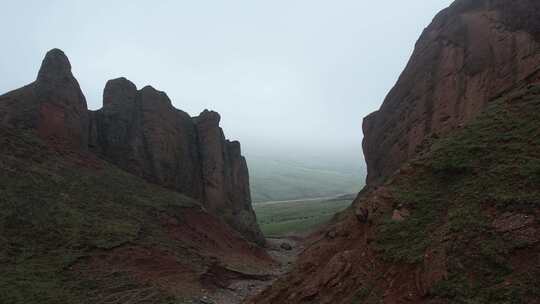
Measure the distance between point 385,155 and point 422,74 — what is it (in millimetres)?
9980

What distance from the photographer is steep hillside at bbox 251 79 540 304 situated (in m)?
9.82

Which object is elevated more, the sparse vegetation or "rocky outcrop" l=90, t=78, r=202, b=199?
"rocky outcrop" l=90, t=78, r=202, b=199

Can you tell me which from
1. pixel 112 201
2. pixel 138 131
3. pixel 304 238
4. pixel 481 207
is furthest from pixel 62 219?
pixel 304 238

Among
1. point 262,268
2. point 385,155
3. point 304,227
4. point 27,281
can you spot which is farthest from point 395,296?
point 304,227

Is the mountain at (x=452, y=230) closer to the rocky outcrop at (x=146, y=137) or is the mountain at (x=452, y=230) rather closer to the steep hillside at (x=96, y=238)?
the steep hillside at (x=96, y=238)

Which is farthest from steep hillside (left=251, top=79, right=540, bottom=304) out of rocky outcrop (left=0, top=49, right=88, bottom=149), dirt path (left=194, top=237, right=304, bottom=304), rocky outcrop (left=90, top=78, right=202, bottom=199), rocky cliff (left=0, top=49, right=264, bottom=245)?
rocky outcrop (left=90, top=78, right=202, bottom=199)

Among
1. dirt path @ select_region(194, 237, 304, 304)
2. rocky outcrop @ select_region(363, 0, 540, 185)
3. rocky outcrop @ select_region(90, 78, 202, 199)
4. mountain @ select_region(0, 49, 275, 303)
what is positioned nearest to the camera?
mountain @ select_region(0, 49, 275, 303)

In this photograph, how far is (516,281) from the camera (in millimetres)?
9031

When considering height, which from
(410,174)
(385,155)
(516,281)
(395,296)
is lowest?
(395,296)

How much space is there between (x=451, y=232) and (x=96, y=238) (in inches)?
951

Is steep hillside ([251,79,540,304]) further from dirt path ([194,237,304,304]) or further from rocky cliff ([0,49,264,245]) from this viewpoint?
rocky cliff ([0,49,264,245])

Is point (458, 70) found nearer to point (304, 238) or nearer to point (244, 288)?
point (244, 288)

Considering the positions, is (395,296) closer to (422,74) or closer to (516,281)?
(516,281)

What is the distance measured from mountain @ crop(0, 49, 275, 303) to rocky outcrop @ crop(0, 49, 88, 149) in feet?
0.37
